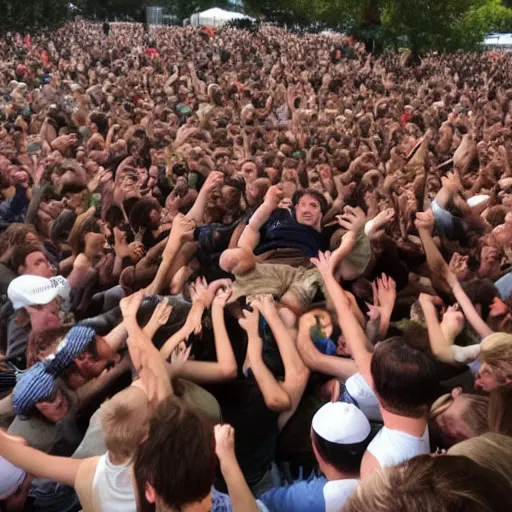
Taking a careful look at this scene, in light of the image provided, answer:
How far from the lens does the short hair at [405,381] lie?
2.19 metres

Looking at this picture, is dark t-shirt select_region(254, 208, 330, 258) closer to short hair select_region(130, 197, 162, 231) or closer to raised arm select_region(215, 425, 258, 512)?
short hair select_region(130, 197, 162, 231)

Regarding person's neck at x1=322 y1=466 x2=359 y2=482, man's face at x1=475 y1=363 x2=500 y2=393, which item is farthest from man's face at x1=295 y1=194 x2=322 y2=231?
person's neck at x1=322 y1=466 x2=359 y2=482

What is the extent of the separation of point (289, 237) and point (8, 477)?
1846 millimetres

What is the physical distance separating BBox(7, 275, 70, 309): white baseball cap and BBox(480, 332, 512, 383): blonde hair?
1.83m

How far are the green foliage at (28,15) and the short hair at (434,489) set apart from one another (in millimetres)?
28381

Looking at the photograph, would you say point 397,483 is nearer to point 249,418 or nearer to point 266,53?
point 249,418

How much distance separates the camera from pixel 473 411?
7.57ft

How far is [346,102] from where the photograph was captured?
34.7 feet

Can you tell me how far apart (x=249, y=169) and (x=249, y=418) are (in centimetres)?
331

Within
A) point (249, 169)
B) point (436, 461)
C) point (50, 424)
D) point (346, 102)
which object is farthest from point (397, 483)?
point (346, 102)

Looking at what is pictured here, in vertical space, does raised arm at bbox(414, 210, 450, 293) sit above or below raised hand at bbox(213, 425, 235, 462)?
below

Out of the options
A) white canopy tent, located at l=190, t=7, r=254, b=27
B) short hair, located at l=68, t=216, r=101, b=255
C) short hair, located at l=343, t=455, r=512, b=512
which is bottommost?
white canopy tent, located at l=190, t=7, r=254, b=27

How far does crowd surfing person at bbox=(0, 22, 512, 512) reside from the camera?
6.56 feet

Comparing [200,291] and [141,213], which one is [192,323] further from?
[141,213]
